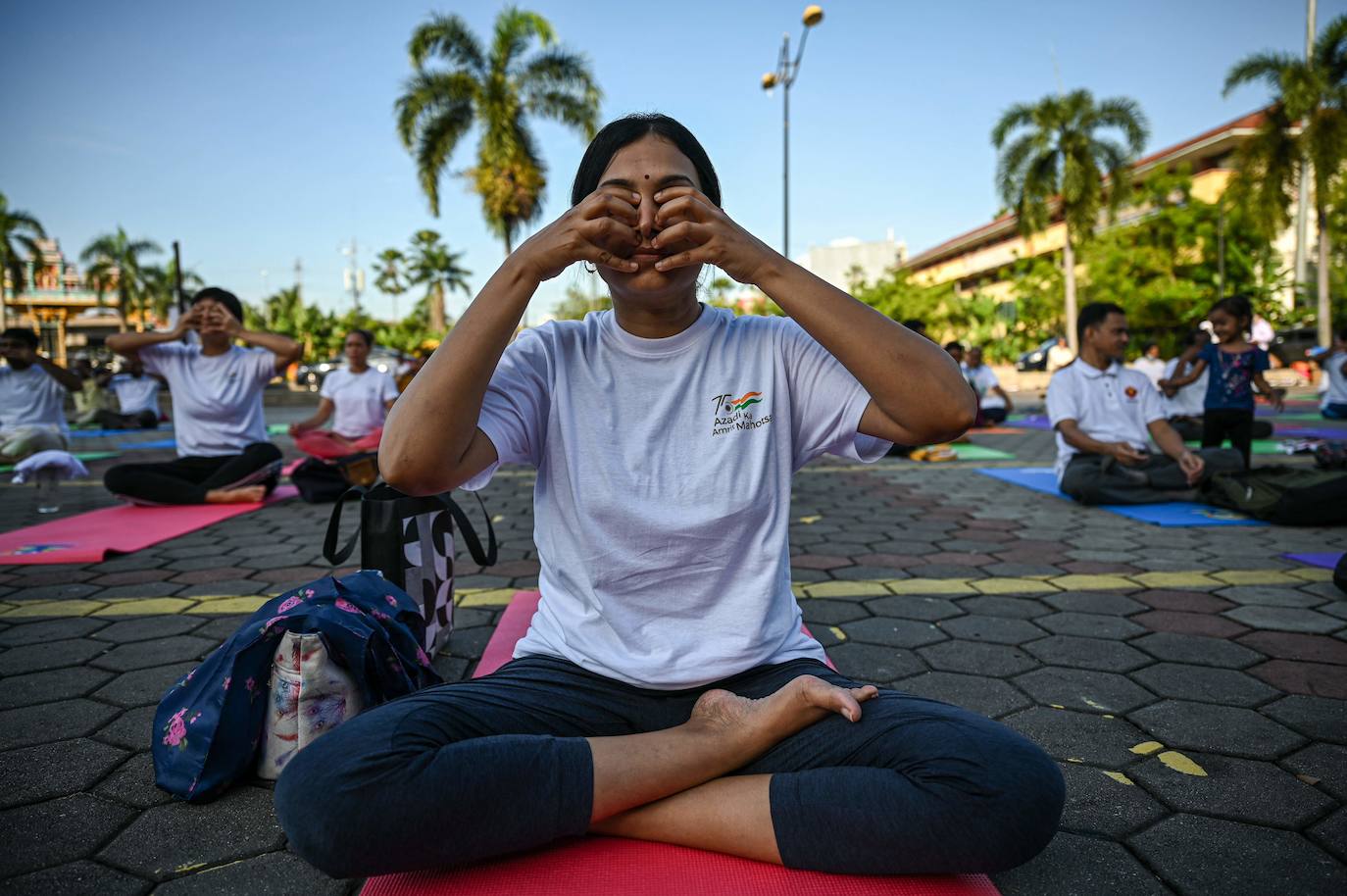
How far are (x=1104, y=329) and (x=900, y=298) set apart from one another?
34.0m

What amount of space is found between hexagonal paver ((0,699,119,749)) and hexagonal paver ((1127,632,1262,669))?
334 centimetres

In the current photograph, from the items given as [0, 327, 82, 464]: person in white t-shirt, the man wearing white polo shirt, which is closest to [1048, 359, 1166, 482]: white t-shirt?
the man wearing white polo shirt

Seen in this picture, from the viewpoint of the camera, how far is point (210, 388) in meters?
5.63

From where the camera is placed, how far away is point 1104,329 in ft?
18.1

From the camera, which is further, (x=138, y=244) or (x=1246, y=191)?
(x=138, y=244)

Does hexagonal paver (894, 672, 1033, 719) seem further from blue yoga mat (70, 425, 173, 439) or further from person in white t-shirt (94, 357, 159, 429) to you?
person in white t-shirt (94, 357, 159, 429)

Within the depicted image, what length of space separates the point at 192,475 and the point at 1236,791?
6.28m

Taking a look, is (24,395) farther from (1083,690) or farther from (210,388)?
(1083,690)

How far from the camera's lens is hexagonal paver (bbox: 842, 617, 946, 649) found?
2941mm

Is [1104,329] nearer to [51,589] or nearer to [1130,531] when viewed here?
[1130,531]

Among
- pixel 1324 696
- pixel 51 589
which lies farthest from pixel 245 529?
pixel 1324 696

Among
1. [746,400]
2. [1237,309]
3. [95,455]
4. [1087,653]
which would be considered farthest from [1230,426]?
[95,455]

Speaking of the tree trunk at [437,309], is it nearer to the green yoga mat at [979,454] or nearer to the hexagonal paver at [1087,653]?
the green yoga mat at [979,454]

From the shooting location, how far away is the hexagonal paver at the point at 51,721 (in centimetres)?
216
